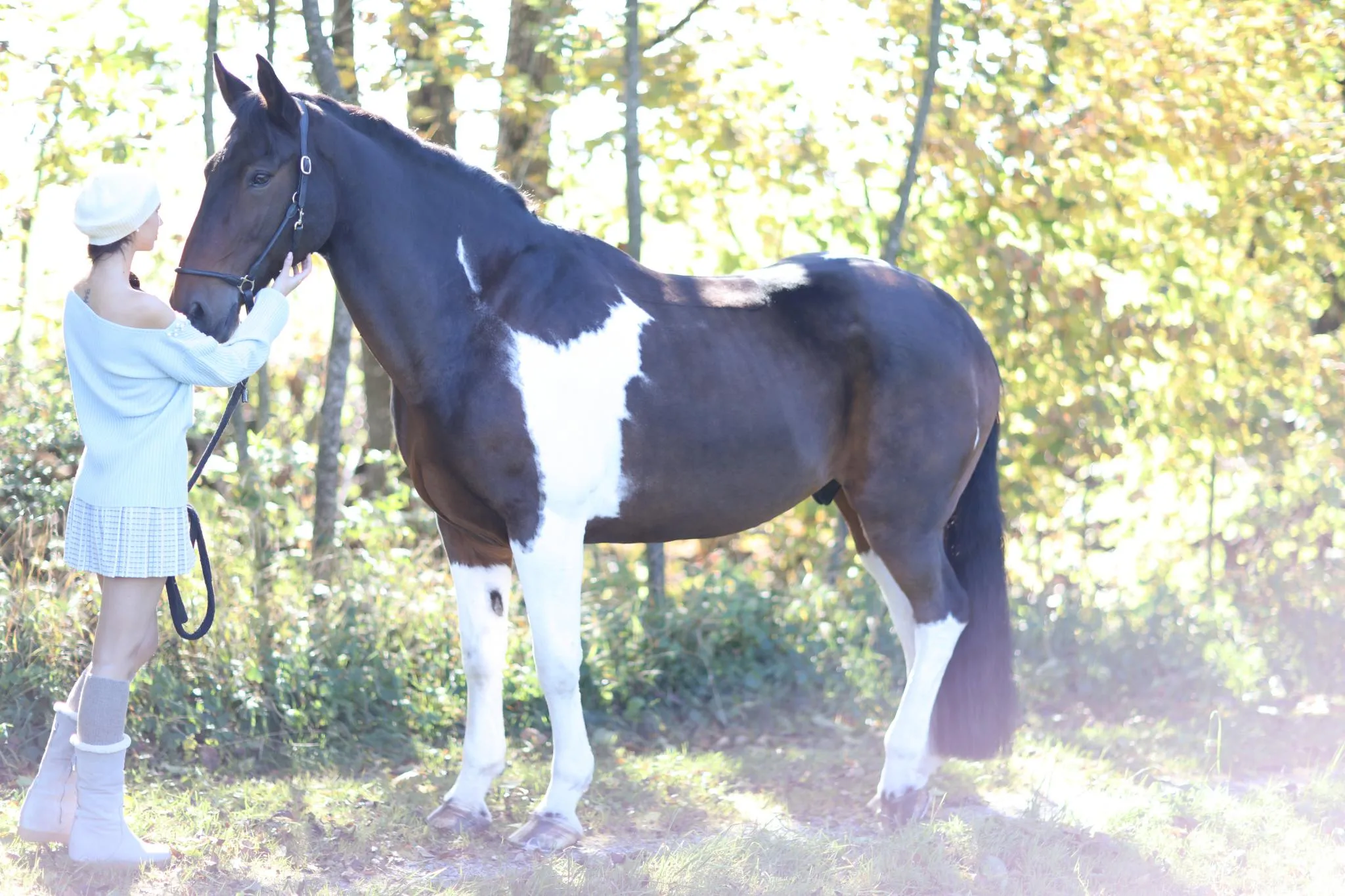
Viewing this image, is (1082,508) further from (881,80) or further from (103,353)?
(103,353)

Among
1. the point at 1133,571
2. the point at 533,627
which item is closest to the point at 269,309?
the point at 533,627

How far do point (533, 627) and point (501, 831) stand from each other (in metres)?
0.77

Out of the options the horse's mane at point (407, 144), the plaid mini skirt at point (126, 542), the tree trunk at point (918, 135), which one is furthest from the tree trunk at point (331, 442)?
the tree trunk at point (918, 135)

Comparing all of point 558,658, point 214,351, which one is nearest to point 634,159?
point 558,658

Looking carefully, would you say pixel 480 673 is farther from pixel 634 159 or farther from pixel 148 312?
pixel 634 159

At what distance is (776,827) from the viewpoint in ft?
13.7

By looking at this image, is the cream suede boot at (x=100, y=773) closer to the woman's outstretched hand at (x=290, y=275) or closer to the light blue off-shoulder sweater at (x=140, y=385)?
the light blue off-shoulder sweater at (x=140, y=385)

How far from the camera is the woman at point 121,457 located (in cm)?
316

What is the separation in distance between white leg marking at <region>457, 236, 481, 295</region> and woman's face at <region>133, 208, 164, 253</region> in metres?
0.87

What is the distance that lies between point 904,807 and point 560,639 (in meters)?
1.44

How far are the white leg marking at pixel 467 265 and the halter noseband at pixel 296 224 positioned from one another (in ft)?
1.59

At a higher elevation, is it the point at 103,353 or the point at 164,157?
the point at 164,157

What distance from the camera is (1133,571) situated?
7.28 meters

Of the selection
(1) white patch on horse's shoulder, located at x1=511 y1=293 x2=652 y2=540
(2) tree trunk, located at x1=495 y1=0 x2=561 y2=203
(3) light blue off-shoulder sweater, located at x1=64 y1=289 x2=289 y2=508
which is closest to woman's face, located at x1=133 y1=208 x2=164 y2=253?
(3) light blue off-shoulder sweater, located at x1=64 y1=289 x2=289 y2=508
